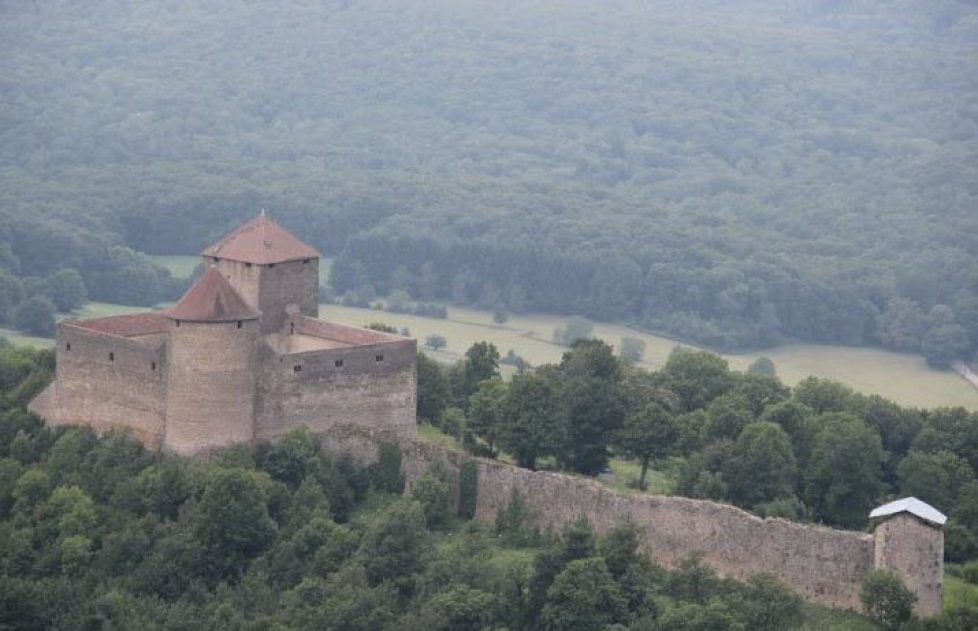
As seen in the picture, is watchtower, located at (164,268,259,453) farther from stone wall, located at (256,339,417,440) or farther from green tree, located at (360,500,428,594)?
green tree, located at (360,500,428,594)

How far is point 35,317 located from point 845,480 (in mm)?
41936

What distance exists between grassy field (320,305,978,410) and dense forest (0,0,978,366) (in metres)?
2.05

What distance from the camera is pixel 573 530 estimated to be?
46906 millimetres

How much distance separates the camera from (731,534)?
4634 cm

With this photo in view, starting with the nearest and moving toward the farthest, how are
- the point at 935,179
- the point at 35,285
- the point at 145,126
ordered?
the point at 35,285 → the point at 935,179 → the point at 145,126

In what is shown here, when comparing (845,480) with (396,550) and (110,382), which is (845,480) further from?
(110,382)

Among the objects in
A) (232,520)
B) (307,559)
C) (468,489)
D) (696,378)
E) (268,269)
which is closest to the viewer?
(307,559)

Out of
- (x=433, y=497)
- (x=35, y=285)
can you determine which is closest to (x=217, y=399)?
(x=433, y=497)

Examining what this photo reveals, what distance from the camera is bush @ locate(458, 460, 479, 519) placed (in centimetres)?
5034

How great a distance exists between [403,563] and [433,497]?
247cm

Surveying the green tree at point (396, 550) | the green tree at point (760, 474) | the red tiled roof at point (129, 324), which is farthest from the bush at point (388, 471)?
the green tree at point (760, 474)

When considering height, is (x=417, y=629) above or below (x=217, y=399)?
below

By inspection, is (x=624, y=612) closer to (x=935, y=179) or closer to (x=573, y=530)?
(x=573, y=530)

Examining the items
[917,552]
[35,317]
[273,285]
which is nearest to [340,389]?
[273,285]
